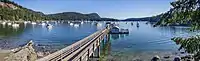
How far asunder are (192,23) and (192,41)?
0.54 metres

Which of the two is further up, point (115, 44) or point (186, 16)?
point (186, 16)

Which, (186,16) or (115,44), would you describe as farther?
(115,44)

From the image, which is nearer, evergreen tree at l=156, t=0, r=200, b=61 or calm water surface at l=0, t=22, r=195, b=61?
evergreen tree at l=156, t=0, r=200, b=61

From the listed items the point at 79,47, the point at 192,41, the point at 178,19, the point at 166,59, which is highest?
the point at 178,19

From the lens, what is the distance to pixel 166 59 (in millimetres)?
44719

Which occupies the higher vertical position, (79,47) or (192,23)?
(192,23)

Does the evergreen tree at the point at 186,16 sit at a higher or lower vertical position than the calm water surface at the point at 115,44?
higher

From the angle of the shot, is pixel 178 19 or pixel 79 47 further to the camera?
pixel 79 47

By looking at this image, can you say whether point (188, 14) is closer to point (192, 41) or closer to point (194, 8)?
point (194, 8)

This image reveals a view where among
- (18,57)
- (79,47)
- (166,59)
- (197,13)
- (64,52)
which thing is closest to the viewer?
(197,13)

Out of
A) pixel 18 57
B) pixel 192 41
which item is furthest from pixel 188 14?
pixel 18 57

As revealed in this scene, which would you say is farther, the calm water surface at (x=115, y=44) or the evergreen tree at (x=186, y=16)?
the calm water surface at (x=115, y=44)

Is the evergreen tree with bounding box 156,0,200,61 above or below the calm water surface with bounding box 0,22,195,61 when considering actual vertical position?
above

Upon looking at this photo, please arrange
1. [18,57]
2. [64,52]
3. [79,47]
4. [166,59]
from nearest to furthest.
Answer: [18,57], [64,52], [79,47], [166,59]
